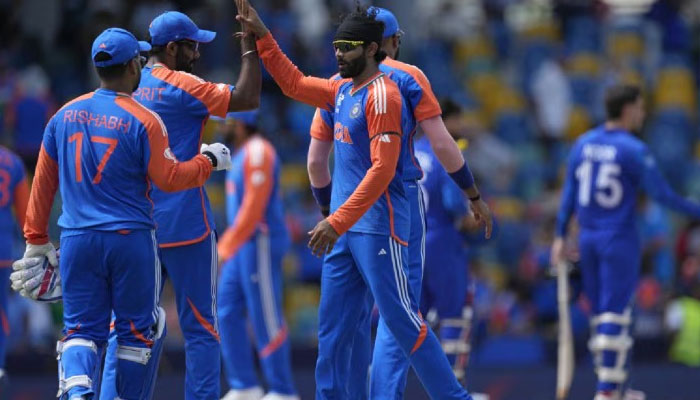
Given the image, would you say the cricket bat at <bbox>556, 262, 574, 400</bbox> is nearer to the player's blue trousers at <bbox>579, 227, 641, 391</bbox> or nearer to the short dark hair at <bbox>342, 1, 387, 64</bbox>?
the player's blue trousers at <bbox>579, 227, 641, 391</bbox>

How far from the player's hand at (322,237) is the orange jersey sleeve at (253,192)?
137 inches

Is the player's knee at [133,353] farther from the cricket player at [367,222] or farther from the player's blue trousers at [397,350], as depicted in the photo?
the player's blue trousers at [397,350]

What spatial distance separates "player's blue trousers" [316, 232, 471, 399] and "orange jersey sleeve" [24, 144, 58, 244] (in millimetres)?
1555

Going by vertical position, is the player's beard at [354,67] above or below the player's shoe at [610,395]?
above

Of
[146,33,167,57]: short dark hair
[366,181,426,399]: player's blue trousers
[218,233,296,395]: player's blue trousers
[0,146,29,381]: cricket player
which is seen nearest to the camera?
[366,181,426,399]: player's blue trousers

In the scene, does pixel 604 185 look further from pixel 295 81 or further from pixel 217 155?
pixel 217 155

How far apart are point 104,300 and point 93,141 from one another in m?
0.85

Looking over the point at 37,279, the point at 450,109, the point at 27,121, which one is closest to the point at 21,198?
the point at 37,279

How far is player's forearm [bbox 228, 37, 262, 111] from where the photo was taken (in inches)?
295

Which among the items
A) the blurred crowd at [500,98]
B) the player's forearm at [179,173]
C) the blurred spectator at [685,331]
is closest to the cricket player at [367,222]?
the player's forearm at [179,173]

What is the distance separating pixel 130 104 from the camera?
7.06 m

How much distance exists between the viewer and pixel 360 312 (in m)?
7.49

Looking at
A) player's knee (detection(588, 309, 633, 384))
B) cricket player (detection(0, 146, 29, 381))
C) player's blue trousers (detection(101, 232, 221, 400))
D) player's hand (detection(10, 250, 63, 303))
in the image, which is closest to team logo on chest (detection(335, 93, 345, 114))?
player's blue trousers (detection(101, 232, 221, 400))

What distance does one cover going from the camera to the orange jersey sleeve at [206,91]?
7520 millimetres
